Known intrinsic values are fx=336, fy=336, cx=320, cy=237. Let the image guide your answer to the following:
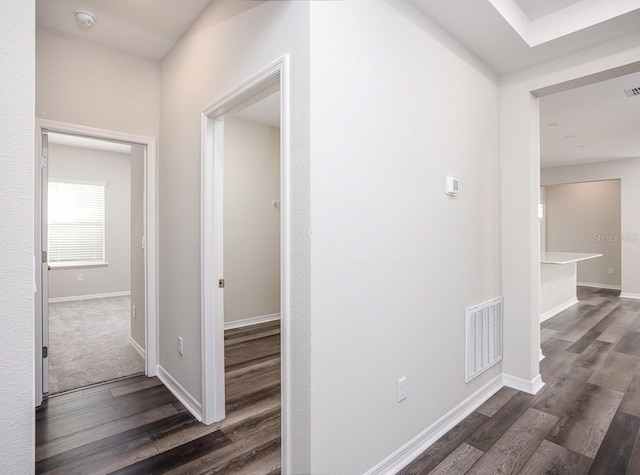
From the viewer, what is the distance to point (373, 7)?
1.69m

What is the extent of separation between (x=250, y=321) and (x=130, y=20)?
139 inches

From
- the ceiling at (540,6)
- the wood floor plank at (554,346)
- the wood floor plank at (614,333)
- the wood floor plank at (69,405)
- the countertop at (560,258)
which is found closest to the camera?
the ceiling at (540,6)

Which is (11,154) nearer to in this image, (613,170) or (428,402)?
(428,402)

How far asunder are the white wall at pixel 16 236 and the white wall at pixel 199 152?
35.5 inches

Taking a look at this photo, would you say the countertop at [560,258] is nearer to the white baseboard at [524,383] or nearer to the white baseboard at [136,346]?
the white baseboard at [524,383]

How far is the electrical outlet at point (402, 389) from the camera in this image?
1850mm

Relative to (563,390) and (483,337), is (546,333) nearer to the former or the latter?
(563,390)

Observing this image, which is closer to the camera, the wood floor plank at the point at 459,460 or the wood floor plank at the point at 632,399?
the wood floor plank at the point at 459,460

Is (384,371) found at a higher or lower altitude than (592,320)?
higher

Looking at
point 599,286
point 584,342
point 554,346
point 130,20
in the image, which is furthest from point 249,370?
point 599,286

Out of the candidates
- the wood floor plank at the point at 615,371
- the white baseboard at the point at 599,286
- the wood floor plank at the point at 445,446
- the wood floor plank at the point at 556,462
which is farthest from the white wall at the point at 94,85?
the white baseboard at the point at 599,286

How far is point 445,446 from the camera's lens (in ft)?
6.69

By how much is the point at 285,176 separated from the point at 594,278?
9255 mm

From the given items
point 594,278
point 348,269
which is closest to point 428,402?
A: point 348,269
